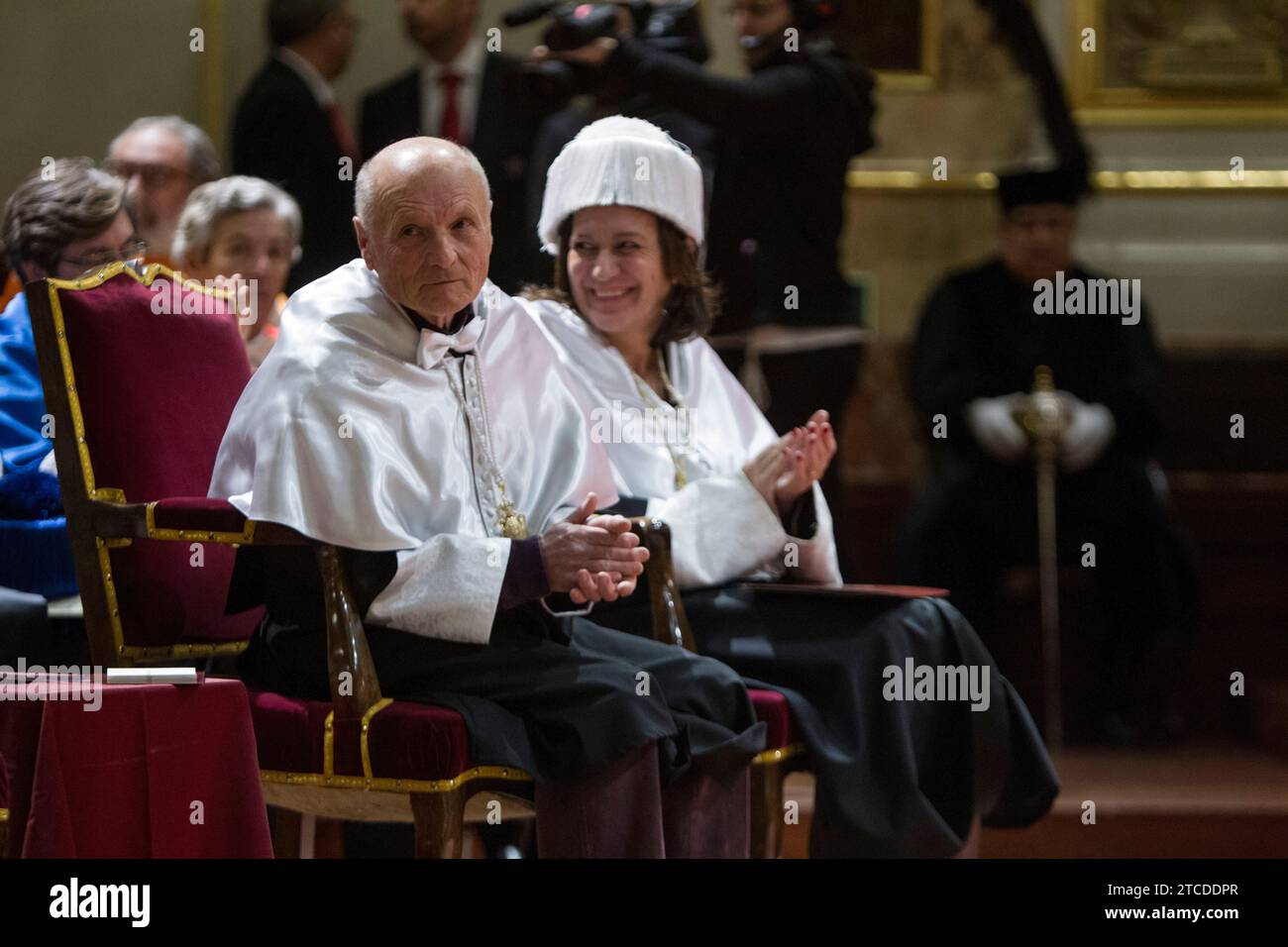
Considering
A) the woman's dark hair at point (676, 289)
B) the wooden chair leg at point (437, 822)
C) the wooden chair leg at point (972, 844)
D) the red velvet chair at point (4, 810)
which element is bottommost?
the wooden chair leg at point (972, 844)

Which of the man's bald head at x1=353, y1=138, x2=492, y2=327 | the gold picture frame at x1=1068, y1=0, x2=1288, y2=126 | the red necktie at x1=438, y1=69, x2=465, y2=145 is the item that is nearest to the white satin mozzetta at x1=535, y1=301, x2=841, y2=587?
the man's bald head at x1=353, y1=138, x2=492, y2=327

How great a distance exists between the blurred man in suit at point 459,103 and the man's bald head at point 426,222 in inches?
84.3

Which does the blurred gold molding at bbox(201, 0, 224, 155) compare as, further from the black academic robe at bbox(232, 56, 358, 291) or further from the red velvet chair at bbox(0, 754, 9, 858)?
the red velvet chair at bbox(0, 754, 9, 858)

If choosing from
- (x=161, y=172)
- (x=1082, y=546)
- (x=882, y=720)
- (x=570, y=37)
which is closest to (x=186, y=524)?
(x=882, y=720)

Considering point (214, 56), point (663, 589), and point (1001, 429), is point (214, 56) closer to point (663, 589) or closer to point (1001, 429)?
point (1001, 429)

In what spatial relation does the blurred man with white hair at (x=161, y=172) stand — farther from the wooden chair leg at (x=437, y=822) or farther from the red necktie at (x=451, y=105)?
the wooden chair leg at (x=437, y=822)

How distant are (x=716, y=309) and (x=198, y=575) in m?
1.22

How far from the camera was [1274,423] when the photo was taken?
641 cm

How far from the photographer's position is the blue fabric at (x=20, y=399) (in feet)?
12.1

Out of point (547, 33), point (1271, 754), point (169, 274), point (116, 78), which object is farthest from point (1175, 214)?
point (169, 274)

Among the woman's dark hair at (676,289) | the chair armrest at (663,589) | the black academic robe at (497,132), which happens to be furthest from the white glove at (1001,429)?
the chair armrest at (663,589)

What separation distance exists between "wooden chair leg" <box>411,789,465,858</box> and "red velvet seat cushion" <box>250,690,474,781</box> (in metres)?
0.03

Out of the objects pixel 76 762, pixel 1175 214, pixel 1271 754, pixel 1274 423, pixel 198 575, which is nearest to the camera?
pixel 76 762
